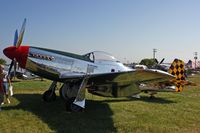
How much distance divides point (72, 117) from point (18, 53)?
2658mm

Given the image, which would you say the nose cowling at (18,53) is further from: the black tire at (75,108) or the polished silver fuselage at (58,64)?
the black tire at (75,108)

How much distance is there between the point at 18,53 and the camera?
27.0 feet

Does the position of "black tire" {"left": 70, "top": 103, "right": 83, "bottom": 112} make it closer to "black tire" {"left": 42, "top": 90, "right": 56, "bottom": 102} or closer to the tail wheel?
the tail wheel

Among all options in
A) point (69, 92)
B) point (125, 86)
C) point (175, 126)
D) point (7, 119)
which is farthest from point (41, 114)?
point (175, 126)

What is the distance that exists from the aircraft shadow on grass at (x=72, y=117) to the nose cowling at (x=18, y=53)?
1521 millimetres

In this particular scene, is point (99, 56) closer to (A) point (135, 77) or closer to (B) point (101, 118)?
(A) point (135, 77)

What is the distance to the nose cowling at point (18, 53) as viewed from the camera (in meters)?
8.23

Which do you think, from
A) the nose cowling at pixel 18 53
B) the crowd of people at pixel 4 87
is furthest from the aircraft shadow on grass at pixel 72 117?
the nose cowling at pixel 18 53

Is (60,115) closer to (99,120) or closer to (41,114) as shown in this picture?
(41,114)

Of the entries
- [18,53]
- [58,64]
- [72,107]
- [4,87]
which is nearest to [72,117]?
[72,107]

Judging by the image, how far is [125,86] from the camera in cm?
866

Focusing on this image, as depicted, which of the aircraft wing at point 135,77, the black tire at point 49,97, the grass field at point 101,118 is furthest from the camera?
the black tire at point 49,97

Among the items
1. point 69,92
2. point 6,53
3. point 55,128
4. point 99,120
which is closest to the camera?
point 55,128

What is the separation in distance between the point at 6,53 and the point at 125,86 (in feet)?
12.8
